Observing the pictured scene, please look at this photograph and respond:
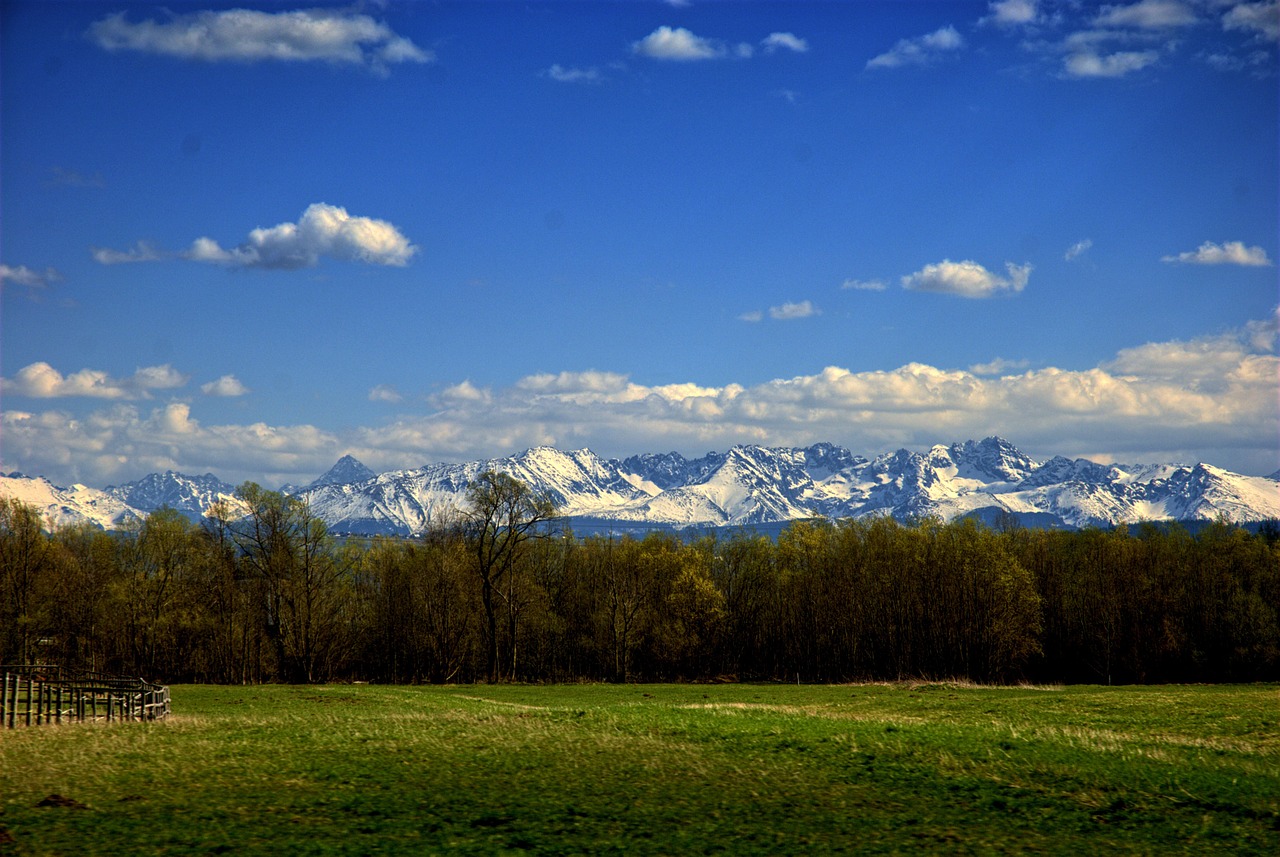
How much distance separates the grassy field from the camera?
18.2 meters

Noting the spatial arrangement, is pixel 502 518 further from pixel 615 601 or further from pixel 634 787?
pixel 634 787

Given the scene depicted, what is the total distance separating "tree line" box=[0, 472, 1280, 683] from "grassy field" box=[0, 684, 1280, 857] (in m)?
55.6

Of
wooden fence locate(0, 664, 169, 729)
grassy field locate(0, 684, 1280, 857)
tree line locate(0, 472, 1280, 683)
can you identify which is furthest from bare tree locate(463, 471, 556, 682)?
grassy field locate(0, 684, 1280, 857)

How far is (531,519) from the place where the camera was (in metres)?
90.4

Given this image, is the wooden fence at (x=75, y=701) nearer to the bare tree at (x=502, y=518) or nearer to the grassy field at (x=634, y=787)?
the grassy field at (x=634, y=787)

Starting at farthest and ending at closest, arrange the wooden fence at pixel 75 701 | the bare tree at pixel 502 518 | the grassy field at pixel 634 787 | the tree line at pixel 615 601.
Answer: the bare tree at pixel 502 518 < the tree line at pixel 615 601 < the wooden fence at pixel 75 701 < the grassy field at pixel 634 787

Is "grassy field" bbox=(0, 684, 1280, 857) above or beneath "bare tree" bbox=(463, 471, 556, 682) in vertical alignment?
beneath

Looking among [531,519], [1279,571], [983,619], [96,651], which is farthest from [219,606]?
[1279,571]

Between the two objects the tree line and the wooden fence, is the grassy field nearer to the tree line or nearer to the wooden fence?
the wooden fence

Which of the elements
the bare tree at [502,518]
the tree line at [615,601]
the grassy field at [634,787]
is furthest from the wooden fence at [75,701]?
the bare tree at [502,518]

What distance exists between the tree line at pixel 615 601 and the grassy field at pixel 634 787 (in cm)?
5561

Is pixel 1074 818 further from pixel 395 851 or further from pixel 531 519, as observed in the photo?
pixel 531 519

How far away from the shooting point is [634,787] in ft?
75.4

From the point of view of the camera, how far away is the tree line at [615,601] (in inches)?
3548
